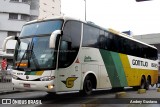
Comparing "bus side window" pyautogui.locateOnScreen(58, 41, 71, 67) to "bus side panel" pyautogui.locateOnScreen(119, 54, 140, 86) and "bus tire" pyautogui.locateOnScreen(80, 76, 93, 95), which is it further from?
"bus side panel" pyautogui.locateOnScreen(119, 54, 140, 86)

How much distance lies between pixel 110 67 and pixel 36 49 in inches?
216

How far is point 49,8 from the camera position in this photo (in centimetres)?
6856

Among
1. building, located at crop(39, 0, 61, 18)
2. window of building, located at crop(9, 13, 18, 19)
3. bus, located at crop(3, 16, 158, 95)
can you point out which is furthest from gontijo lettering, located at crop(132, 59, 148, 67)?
building, located at crop(39, 0, 61, 18)

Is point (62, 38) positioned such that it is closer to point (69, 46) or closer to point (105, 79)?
point (69, 46)

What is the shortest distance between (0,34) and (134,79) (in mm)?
37201

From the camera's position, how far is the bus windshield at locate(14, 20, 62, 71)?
12078 mm

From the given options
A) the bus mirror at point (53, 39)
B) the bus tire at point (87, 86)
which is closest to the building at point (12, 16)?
the bus tire at point (87, 86)

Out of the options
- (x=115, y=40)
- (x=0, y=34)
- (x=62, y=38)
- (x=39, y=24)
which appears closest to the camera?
(x=62, y=38)

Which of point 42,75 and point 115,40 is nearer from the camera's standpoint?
point 42,75

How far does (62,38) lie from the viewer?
1237 cm

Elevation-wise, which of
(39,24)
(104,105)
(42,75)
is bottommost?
(104,105)

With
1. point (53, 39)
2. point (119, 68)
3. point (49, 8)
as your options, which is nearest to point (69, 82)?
point (53, 39)

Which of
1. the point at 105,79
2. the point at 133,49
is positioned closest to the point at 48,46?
the point at 105,79

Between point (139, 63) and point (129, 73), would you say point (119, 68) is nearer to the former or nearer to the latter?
point (129, 73)
